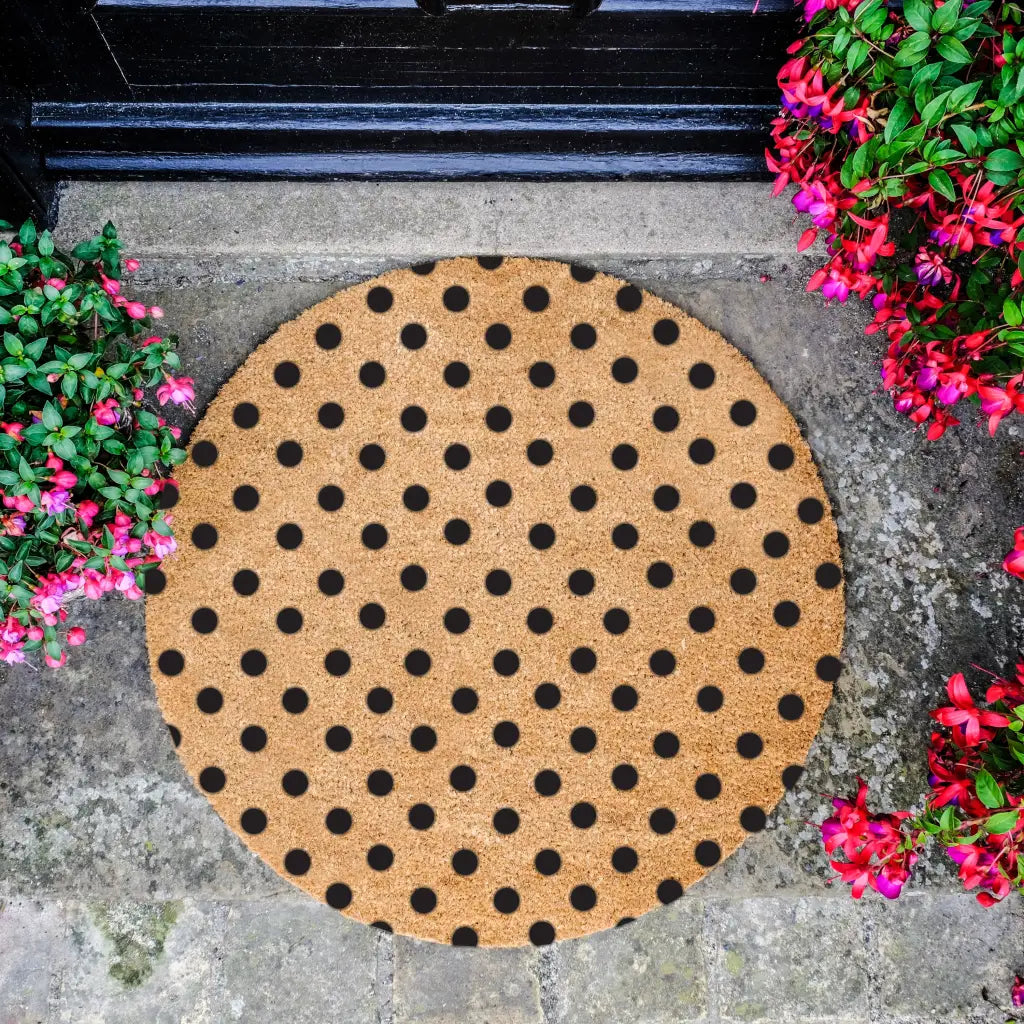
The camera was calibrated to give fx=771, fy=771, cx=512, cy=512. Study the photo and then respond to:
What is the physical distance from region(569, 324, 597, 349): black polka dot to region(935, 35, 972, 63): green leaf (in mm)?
977

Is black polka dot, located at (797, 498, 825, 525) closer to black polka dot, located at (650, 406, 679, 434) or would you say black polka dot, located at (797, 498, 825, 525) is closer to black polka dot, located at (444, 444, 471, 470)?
black polka dot, located at (650, 406, 679, 434)

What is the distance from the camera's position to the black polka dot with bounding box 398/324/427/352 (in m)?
2.12

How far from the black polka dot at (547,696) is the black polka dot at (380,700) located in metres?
0.40

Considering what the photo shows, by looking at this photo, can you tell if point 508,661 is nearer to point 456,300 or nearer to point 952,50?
point 456,300

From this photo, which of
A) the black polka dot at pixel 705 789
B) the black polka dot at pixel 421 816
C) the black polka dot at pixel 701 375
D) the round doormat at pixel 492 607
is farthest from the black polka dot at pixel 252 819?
the black polka dot at pixel 701 375

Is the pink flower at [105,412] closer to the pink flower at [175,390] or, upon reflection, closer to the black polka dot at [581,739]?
the pink flower at [175,390]

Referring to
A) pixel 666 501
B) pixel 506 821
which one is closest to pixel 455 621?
pixel 506 821

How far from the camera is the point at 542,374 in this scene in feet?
6.93

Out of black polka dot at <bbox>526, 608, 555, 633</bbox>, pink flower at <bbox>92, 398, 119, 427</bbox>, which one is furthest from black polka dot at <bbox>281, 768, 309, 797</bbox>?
pink flower at <bbox>92, 398, 119, 427</bbox>

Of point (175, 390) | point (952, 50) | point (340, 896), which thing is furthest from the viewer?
point (340, 896)

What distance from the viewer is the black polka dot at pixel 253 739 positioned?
6.81ft

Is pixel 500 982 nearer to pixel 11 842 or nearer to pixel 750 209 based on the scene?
pixel 11 842

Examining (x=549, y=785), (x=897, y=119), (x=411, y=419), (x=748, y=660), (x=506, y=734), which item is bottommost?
(x=549, y=785)

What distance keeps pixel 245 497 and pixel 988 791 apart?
73.8 inches
